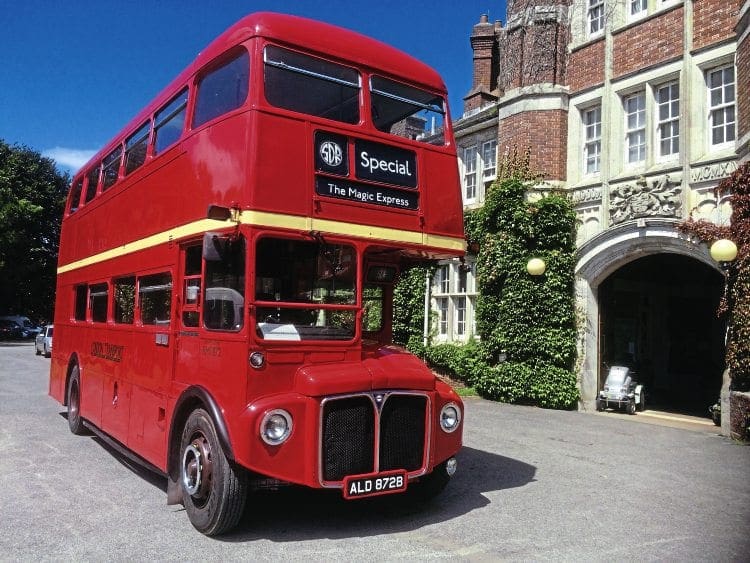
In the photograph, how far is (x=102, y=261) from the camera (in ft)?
28.5

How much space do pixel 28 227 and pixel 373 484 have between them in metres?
40.4

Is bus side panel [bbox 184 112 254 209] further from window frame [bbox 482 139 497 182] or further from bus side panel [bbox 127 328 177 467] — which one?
window frame [bbox 482 139 497 182]

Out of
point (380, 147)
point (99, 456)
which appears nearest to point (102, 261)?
point (99, 456)

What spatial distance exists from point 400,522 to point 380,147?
3.27 m

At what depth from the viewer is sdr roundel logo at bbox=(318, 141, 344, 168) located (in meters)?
5.56

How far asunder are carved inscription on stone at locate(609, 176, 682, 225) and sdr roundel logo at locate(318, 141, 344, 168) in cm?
879

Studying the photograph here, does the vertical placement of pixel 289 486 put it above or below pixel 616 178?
below

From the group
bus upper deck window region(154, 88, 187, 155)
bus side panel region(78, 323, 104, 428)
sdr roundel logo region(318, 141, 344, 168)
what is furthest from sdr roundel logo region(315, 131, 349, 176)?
bus side panel region(78, 323, 104, 428)

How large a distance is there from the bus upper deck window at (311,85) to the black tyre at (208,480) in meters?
2.68

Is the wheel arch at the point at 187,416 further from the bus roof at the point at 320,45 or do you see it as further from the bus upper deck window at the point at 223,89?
the bus roof at the point at 320,45

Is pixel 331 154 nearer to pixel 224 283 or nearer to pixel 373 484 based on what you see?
pixel 224 283

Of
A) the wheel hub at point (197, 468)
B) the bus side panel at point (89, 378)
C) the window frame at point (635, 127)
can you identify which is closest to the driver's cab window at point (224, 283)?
the wheel hub at point (197, 468)

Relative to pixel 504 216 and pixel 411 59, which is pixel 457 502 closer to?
pixel 411 59

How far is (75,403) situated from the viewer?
32.0ft
